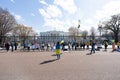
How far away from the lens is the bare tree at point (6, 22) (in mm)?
70250

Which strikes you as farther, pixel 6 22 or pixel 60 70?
pixel 6 22

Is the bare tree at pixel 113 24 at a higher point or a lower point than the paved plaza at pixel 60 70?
higher

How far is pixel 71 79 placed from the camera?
397 inches

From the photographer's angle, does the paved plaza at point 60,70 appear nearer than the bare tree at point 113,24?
Yes

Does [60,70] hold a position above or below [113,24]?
below

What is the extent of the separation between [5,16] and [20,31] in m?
21.1

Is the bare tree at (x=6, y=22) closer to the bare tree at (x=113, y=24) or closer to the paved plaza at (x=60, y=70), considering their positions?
the bare tree at (x=113, y=24)

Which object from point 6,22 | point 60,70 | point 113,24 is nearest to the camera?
point 60,70

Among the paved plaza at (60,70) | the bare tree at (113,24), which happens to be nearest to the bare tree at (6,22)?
the bare tree at (113,24)

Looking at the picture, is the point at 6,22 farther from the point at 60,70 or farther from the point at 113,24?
the point at 60,70

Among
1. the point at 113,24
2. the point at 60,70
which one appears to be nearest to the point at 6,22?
the point at 113,24

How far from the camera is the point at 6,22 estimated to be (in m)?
71.4

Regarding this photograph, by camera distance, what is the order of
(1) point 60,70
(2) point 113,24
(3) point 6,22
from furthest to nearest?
1. (2) point 113,24
2. (3) point 6,22
3. (1) point 60,70

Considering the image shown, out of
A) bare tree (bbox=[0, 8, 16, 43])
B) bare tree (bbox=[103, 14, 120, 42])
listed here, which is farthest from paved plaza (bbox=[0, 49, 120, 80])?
bare tree (bbox=[103, 14, 120, 42])
